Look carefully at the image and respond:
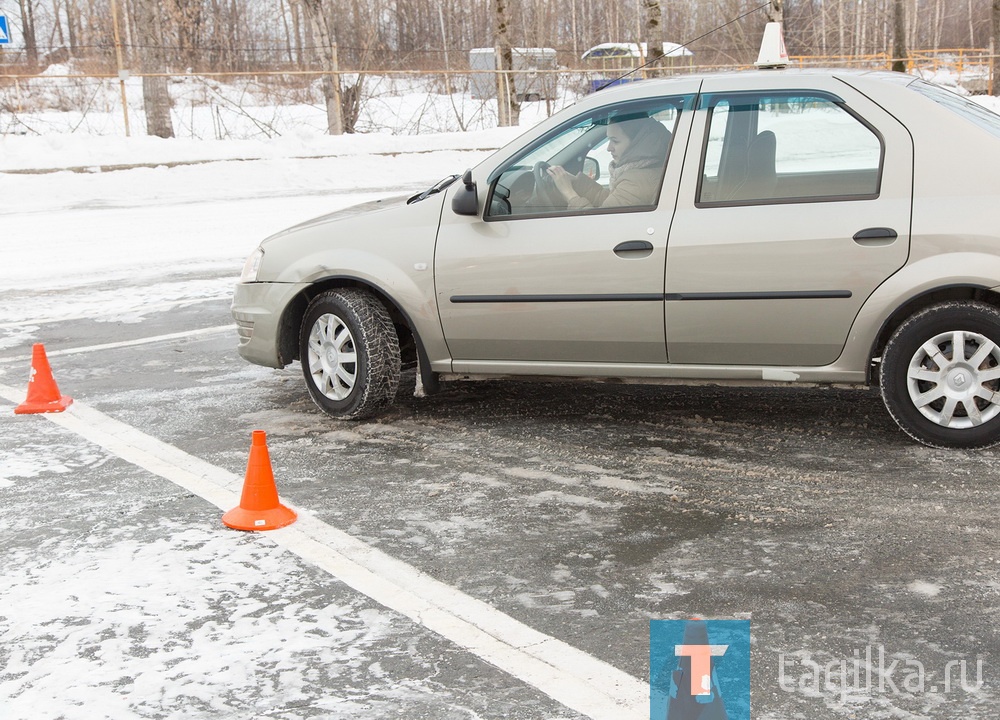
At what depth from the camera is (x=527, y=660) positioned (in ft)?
11.3

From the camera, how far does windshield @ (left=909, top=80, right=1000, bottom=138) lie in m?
5.36

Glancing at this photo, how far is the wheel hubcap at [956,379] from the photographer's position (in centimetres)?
511

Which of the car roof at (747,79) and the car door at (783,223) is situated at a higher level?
the car roof at (747,79)

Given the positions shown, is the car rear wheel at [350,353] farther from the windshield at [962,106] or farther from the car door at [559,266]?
the windshield at [962,106]

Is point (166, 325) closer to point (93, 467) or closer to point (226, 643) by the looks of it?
point (93, 467)

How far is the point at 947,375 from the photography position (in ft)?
17.0

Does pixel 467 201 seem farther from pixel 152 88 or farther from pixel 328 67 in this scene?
pixel 328 67

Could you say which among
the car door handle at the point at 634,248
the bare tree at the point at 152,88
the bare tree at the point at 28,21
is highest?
the bare tree at the point at 28,21

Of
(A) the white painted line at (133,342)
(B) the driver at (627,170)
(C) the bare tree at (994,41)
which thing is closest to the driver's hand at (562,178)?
(B) the driver at (627,170)

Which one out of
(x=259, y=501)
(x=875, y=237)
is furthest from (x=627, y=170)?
(x=259, y=501)

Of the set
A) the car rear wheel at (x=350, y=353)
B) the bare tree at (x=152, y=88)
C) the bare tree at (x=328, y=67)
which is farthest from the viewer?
the bare tree at (x=328, y=67)

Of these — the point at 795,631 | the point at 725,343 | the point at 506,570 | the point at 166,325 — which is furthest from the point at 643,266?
the point at 166,325

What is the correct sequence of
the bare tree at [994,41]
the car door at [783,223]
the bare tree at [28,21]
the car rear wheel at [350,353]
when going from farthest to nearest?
the bare tree at [28,21] < the bare tree at [994,41] < the car rear wheel at [350,353] < the car door at [783,223]

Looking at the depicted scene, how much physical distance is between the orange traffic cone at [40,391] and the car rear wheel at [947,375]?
4.62 meters
